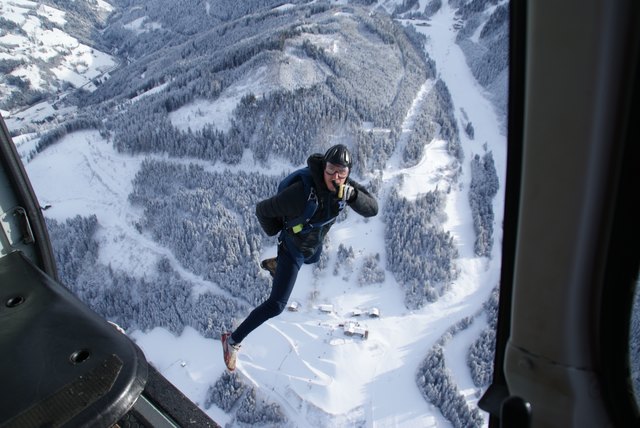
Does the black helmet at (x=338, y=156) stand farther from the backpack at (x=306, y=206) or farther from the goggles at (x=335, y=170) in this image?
the backpack at (x=306, y=206)

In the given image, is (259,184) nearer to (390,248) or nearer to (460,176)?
(390,248)

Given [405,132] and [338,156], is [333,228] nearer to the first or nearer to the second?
[405,132]

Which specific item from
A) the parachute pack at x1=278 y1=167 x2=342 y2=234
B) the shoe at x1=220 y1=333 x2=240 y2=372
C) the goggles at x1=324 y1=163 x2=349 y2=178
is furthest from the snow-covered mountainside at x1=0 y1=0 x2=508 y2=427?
the goggles at x1=324 y1=163 x2=349 y2=178

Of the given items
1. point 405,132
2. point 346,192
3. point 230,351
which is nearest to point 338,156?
point 346,192

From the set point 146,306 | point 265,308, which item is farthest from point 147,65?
point 265,308

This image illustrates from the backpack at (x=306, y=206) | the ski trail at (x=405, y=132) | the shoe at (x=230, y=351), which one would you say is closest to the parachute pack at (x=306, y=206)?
the backpack at (x=306, y=206)
